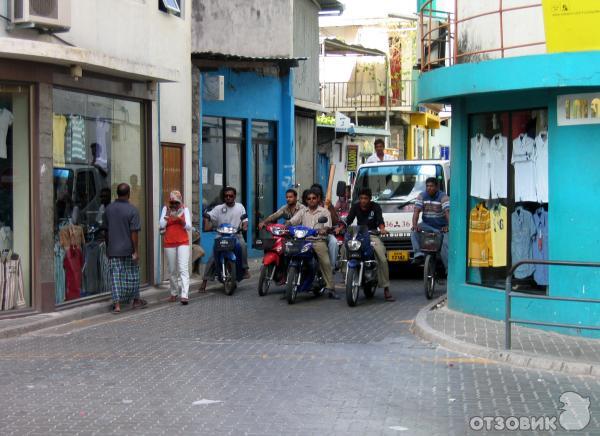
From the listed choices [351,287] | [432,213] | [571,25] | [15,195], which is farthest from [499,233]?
[15,195]

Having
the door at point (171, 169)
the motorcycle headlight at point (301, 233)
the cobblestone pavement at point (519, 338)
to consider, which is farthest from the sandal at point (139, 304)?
the cobblestone pavement at point (519, 338)

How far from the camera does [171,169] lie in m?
17.2

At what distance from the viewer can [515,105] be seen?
11852 mm

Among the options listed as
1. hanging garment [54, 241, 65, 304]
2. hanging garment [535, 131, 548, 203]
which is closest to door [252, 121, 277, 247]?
hanging garment [54, 241, 65, 304]

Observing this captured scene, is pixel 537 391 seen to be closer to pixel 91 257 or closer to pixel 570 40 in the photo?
pixel 570 40

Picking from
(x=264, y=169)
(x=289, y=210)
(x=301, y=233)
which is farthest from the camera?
(x=264, y=169)

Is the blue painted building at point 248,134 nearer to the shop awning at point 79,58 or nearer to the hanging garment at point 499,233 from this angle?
the shop awning at point 79,58

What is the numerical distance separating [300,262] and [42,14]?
5.20m

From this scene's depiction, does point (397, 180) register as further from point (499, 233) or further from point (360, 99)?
point (360, 99)

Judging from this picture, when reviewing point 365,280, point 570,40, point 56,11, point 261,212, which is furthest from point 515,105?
point 261,212

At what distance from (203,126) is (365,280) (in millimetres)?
7118

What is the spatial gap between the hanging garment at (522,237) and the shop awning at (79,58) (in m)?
5.93

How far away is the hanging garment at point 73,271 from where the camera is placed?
13.8m

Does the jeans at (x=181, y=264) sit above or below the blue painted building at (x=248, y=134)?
below
